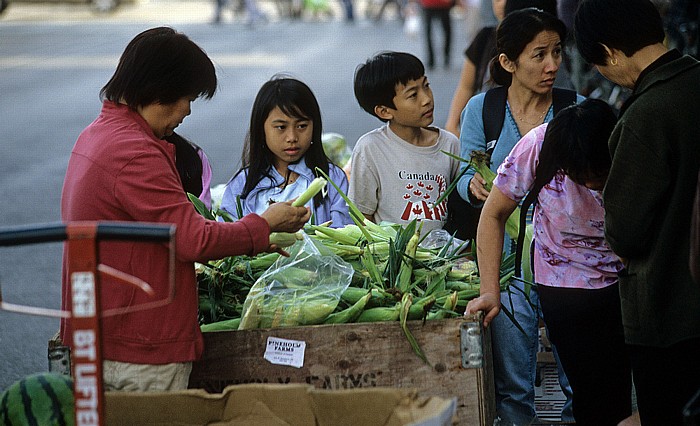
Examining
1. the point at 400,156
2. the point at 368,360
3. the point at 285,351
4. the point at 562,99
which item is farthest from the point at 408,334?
the point at 562,99

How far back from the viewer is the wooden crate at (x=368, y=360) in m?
3.76

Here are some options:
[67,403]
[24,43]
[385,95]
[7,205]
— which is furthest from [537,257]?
[24,43]

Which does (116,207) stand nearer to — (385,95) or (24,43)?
(385,95)

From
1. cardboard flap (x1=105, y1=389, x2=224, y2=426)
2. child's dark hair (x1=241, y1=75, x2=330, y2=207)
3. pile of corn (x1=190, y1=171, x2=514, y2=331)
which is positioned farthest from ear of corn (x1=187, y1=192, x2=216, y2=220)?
cardboard flap (x1=105, y1=389, x2=224, y2=426)

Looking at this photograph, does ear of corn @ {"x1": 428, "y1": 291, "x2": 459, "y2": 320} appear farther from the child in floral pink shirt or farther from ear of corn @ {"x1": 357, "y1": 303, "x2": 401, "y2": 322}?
the child in floral pink shirt

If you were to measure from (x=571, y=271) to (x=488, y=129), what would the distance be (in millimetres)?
1097

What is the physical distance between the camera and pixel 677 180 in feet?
10.6

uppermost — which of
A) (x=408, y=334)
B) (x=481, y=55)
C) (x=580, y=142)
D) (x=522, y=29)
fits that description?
(x=522, y=29)

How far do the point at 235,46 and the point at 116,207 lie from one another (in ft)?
64.2

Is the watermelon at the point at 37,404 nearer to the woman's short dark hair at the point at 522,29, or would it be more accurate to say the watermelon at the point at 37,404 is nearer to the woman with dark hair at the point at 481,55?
the woman's short dark hair at the point at 522,29

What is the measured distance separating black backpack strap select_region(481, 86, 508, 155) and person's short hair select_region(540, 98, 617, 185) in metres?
1.09

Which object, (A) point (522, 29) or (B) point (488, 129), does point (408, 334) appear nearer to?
(B) point (488, 129)

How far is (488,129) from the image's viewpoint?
4.79m

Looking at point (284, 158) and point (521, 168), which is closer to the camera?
point (521, 168)
